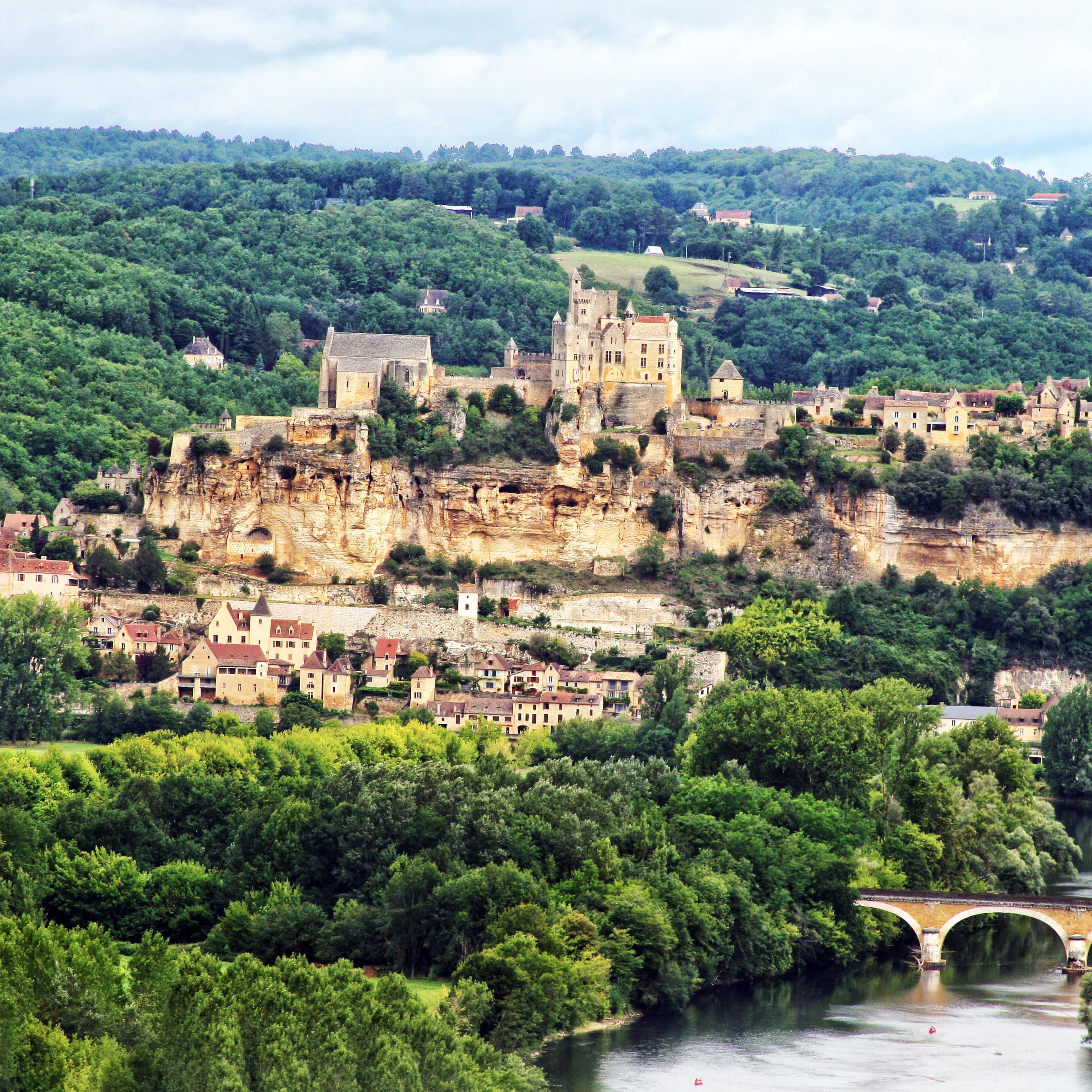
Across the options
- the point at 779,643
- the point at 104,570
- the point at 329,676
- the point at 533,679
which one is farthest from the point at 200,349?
the point at 779,643

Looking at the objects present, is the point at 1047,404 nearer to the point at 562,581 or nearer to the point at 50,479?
the point at 562,581

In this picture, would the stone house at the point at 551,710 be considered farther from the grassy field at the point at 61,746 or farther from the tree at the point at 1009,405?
the tree at the point at 1009,405

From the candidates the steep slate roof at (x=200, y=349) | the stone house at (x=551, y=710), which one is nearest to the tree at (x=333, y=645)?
the stone house at (x=551, y=710)

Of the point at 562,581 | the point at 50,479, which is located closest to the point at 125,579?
the point at 50,479

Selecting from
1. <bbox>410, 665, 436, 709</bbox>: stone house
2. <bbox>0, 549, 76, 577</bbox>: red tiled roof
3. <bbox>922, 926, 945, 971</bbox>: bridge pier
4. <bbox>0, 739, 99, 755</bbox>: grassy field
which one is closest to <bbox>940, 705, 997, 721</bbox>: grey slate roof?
<bbox>410, 665, 436, 709</bbox>: stone house

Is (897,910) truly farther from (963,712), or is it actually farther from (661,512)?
Result: (661,512)
